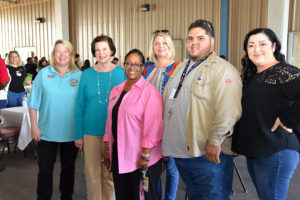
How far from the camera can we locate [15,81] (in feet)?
17.0

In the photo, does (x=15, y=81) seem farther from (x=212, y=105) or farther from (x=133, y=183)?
(x=212, y=105)

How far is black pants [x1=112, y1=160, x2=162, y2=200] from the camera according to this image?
1.68 m

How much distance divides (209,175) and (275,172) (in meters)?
0.34

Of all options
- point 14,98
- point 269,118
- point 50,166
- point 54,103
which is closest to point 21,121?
point 14,98

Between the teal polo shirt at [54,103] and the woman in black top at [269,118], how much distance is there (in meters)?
1.34

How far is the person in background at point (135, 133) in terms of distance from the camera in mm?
1627

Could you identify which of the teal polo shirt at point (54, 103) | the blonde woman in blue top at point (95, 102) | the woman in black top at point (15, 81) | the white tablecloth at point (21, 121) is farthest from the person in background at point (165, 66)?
the woman in black top at point (15, 81)

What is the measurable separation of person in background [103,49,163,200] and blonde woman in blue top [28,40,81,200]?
0.55 meters

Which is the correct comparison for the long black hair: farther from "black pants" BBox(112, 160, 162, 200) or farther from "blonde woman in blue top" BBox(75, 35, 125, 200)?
"blonde woman in blue top" BBox(75, 35, 125, 200)

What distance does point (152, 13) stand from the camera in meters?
9.39

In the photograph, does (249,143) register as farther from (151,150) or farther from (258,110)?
(151,150)

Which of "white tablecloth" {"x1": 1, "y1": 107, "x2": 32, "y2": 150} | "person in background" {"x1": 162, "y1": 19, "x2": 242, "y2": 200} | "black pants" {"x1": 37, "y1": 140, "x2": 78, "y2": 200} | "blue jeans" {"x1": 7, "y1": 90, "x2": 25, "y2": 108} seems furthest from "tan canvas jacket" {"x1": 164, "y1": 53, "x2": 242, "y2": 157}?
"blue jeans" {"x1": 7, "y1": 90, "x2": 25, "y2": 108}

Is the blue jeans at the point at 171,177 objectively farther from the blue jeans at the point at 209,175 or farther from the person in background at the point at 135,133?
the blue jeans at the point at 209,175

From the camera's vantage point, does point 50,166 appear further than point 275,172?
Yes
